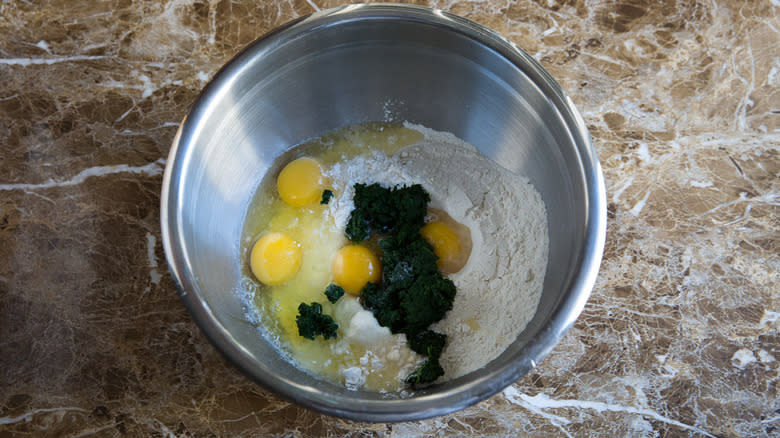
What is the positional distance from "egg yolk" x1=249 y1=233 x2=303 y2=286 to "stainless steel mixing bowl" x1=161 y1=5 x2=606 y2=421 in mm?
89

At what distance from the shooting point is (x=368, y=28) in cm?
183

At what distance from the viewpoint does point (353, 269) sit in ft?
6.36

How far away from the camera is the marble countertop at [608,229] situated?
6.19 ft

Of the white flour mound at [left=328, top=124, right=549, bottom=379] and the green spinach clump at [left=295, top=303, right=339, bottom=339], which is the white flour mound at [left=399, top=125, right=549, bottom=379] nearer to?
the white flour mound at [left=328, top=124, right=549, bottom=379]

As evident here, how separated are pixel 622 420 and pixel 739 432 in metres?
0.41

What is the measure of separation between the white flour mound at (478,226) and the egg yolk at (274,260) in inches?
9.1

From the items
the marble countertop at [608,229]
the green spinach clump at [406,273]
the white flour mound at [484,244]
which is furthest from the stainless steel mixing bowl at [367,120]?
the marble countertop at [608,229]

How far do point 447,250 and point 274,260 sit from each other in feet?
2.08

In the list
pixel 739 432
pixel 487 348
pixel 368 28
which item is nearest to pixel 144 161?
pixel 368 28

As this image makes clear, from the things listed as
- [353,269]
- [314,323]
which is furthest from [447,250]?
[314,323]

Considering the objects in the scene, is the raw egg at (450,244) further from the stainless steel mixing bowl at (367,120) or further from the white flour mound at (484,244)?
the stainless steel mixing bowl at (367,120)

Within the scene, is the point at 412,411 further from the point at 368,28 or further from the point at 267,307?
the point at 368,28

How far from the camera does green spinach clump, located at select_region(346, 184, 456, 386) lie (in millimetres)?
1803

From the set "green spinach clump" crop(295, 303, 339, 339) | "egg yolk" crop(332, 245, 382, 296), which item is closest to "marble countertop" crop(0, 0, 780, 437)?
"green spinach clump" crop(295, 303, 339, 339)
